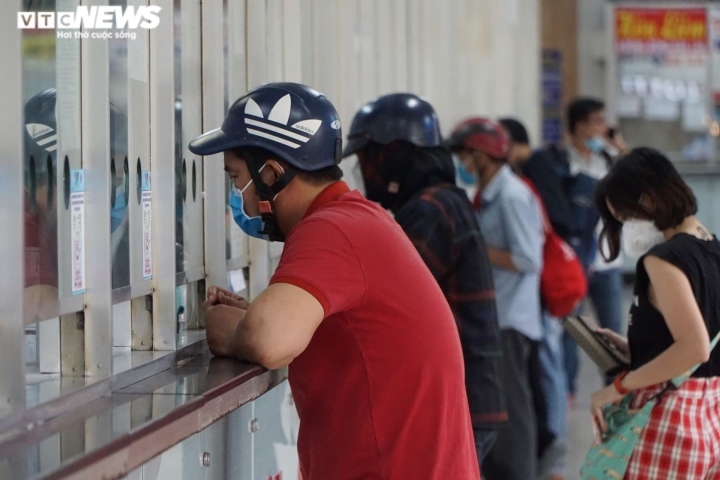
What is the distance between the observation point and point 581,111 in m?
7.70

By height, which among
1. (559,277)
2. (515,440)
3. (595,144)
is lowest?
(515,440)

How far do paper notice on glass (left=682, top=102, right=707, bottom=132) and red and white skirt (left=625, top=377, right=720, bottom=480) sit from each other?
11482 mm

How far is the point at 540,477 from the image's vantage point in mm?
5824

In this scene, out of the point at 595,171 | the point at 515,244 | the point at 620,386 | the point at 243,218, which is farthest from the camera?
the point at 595,171

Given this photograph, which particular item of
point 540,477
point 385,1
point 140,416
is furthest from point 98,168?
point 540,477

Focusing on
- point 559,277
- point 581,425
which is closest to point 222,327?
point 559,277

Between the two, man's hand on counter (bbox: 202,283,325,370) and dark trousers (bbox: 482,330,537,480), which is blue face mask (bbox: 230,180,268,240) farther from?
dark trousers (bbox: 482,330,537,480)

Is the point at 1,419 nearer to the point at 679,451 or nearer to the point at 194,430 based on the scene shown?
the point at 194,430

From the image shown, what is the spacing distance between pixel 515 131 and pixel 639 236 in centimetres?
454

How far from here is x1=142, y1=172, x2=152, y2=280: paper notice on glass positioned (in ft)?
8.75

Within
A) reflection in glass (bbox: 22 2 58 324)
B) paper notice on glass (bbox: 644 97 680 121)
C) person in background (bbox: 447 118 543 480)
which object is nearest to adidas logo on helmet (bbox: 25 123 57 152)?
reflection in glass (bbox: 22 2 58 324)

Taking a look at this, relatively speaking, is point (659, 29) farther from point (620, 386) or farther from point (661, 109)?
point (620, 386)

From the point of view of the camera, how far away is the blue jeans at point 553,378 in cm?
604

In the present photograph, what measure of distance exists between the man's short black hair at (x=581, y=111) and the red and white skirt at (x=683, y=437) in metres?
4.57
